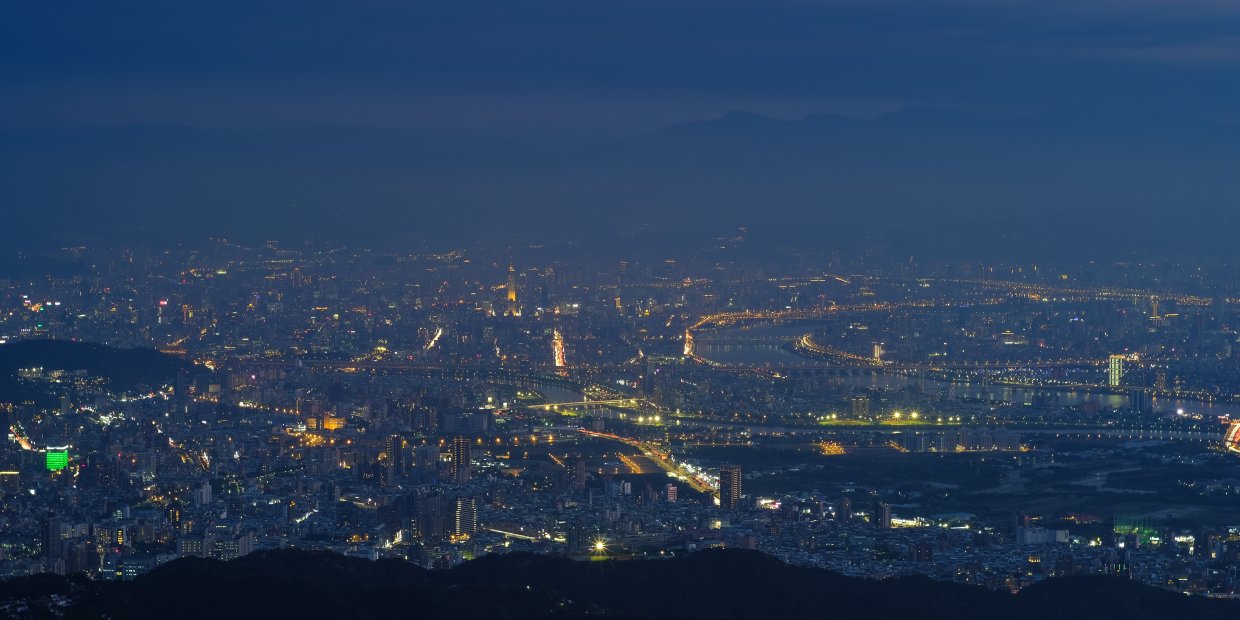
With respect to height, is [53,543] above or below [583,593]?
above

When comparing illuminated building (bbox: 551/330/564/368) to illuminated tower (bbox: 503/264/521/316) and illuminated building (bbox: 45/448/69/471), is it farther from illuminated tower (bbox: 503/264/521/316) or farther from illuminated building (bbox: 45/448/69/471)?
illuminated building (bbox: 45/448/69/471)

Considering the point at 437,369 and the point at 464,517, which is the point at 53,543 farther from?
the point at 437,369

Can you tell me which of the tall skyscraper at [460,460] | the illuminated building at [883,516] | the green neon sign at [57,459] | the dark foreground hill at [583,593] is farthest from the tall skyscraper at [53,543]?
the illuminated building at [883,516]

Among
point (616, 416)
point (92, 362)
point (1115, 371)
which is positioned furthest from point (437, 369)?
point (1115, 371)

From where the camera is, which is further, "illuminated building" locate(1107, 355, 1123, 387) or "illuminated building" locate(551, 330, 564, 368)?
"illuminated building" locate(551, 330, 564, 368)

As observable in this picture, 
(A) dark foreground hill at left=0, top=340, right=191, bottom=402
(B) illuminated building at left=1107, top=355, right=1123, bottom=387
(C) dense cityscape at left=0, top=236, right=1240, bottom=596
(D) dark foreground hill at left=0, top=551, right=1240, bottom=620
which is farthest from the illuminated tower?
(D) dark foreground hill at left=0, top=551, right=1240, bottom=620

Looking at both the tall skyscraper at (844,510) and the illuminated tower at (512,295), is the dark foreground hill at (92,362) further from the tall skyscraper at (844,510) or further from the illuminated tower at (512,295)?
the illuminated tower at (512,295)

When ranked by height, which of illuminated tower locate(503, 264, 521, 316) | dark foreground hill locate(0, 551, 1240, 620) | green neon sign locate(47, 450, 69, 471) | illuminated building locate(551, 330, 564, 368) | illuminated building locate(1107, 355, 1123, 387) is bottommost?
dark foreground hill locate(0, 551, 1240, 620)
